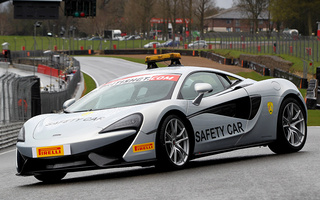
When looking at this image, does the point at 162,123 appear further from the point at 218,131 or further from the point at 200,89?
the point at 218,131

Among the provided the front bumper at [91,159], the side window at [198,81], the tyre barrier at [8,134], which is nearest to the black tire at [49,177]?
the front bumper at [91,159]

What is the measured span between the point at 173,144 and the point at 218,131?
3.19 ft

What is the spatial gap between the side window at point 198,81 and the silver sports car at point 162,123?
0.02m

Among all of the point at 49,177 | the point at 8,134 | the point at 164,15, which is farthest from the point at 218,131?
the point at 164,15

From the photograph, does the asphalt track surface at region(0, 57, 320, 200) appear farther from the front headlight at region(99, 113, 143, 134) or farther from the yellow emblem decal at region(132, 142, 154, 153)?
the front headlight at region(99, 113, 143, 134)

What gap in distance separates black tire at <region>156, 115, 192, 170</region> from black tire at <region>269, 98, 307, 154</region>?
73.4 inches

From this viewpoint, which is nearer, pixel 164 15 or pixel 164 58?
pixel 164 58

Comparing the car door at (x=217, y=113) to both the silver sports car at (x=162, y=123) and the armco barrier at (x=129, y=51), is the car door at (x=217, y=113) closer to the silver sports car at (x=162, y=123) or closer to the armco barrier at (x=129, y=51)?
the silver sports car at (x=162, y=123)

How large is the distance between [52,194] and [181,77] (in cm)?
274

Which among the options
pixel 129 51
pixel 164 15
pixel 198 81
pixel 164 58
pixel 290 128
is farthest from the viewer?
pixel 164 15

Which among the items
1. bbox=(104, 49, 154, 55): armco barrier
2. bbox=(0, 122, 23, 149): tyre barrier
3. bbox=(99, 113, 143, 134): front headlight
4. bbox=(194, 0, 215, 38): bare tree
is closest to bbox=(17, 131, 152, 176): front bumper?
bbox=(99, 113, 143, 134): front headlight

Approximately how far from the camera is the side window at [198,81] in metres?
8.42

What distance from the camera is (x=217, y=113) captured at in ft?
28.2

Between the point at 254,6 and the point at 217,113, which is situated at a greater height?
the point at 254,6
